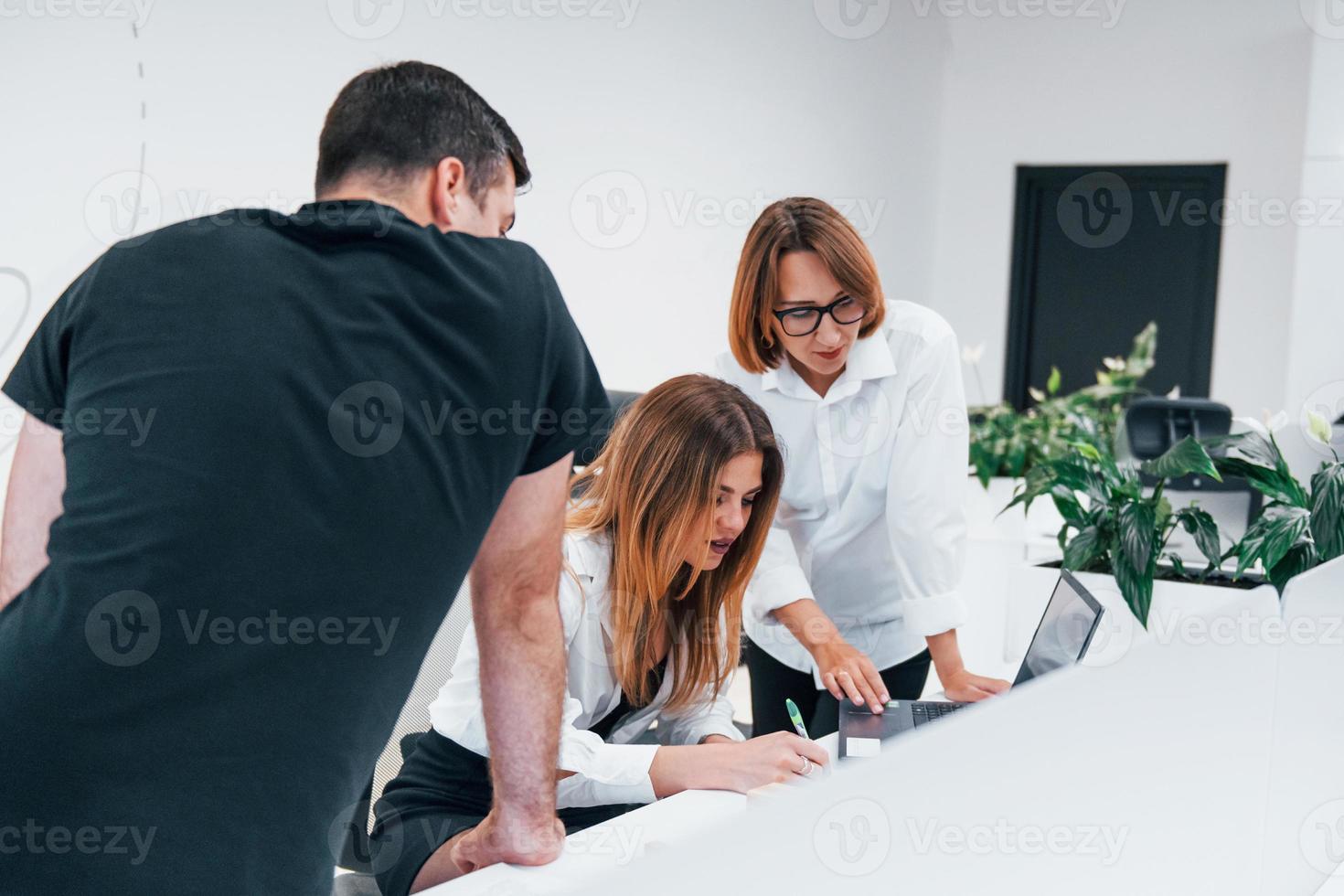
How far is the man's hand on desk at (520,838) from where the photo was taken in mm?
1158

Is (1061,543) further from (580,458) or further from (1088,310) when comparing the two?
(1088,310)

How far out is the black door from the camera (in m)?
6.11

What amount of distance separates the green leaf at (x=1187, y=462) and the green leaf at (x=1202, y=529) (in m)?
0.09

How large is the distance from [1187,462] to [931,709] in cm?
77

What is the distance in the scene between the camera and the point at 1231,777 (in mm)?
1387

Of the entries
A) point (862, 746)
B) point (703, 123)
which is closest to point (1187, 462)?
point (862, 746)

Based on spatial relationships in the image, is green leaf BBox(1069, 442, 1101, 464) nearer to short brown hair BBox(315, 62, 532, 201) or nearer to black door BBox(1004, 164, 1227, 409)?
short brown hair BBox(315, 62, 532, 201)

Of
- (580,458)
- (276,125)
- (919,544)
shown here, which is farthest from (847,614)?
(276,125)

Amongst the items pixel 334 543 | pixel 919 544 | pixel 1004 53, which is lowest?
pixel 919 544

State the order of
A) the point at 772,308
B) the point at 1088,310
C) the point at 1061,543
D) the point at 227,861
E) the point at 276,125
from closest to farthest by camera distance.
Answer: the point at 227,861, the point at 772,308, the point at 1061,543, the point at 276,125, the point at 1088,310

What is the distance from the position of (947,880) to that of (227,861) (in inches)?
21.6

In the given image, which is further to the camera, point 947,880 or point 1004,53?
point 1004,53

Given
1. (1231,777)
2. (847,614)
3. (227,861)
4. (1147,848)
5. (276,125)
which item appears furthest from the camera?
(276,125)

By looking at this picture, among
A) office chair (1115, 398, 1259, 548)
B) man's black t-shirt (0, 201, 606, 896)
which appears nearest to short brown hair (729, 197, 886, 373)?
man's black t-shirt (0, 201, 606, 896)
